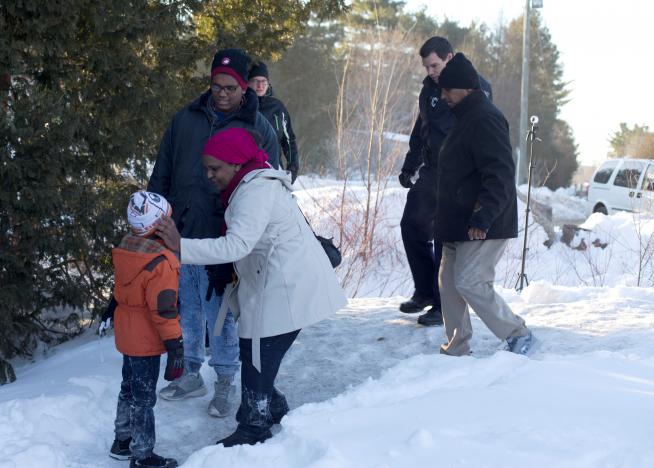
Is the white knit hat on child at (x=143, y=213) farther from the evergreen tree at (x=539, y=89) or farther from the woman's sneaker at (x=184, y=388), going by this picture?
the evergreen tree at (x=539, y=89)

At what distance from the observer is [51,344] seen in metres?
6.55

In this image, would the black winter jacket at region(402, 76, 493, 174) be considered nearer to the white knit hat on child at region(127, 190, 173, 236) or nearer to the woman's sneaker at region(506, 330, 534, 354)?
the woman's sneaker at region(506, 330, 534, 354)

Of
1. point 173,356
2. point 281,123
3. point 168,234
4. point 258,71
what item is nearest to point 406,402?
point 173,356

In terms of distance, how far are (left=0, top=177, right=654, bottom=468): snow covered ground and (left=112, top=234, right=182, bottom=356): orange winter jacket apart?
23.0 inches

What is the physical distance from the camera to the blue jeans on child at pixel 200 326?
447 centimetres

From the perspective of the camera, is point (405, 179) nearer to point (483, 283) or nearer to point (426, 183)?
point (426, 183)

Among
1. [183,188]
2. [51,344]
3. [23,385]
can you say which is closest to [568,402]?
[183,188]

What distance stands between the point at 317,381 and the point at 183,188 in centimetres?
160

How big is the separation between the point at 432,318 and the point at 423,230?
2.23 feet

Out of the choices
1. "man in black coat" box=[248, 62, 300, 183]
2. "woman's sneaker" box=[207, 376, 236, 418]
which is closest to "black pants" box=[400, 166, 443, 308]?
"man in black coat" box=[248, 62, 300, 183]

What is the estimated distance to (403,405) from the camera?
12.7ft

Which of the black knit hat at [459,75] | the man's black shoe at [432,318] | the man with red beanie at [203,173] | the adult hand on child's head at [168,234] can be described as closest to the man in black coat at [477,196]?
the black knit hat at [459,75]

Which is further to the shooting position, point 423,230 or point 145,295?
point 423,230

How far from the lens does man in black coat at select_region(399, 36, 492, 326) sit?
17.7 ft
